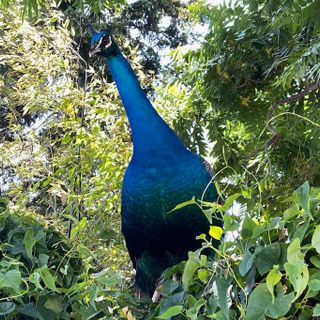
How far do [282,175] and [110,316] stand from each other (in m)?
2.84

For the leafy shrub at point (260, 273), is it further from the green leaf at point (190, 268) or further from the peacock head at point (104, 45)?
the peacock head at point (104, 45)

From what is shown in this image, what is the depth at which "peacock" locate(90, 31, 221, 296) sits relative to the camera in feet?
8.05

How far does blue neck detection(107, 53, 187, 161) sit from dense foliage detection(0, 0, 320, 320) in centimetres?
38

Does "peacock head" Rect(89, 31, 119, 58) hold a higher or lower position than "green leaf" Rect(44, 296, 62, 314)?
higher

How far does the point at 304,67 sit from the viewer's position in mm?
2904

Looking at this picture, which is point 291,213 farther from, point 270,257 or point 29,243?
point 29,243

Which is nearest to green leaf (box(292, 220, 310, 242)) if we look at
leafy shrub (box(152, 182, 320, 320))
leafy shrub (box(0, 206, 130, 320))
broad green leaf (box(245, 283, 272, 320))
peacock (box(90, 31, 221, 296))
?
leafy shrub (box(152, 182, 320, 320))

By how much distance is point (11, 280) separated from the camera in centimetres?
130

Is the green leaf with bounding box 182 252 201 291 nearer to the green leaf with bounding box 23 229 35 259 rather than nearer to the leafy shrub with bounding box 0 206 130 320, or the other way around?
the leafy shrub with bounding box 0 206 130 320

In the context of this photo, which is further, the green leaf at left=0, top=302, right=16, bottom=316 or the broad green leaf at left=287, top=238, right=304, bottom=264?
the green leaf at left=0, top=302, right=16, bottom=316

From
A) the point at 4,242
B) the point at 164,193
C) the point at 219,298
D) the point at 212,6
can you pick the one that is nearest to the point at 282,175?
the point at 212,6

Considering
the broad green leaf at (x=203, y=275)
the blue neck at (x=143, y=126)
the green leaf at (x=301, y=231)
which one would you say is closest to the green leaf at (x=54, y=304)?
the broad green leaf at (x=203, y=275)

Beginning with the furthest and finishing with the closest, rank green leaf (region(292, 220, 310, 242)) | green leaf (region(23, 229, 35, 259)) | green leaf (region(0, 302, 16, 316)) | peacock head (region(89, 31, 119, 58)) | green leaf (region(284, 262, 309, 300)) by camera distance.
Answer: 1. peacock head (region(89, 31, 119, 58))
2. green leaf (region(23, 229, 35, 259))
3. green leaf (region(0, 302, 16, 316))
4. green leaf (region(292, 220, 310, 242))
5. green leaf (region(284, 262, 309, 300))

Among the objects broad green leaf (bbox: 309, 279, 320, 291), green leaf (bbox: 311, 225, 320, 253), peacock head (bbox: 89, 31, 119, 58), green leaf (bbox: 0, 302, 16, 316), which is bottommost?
broad green leaf (bbox: 309, 279, 320, 291)
